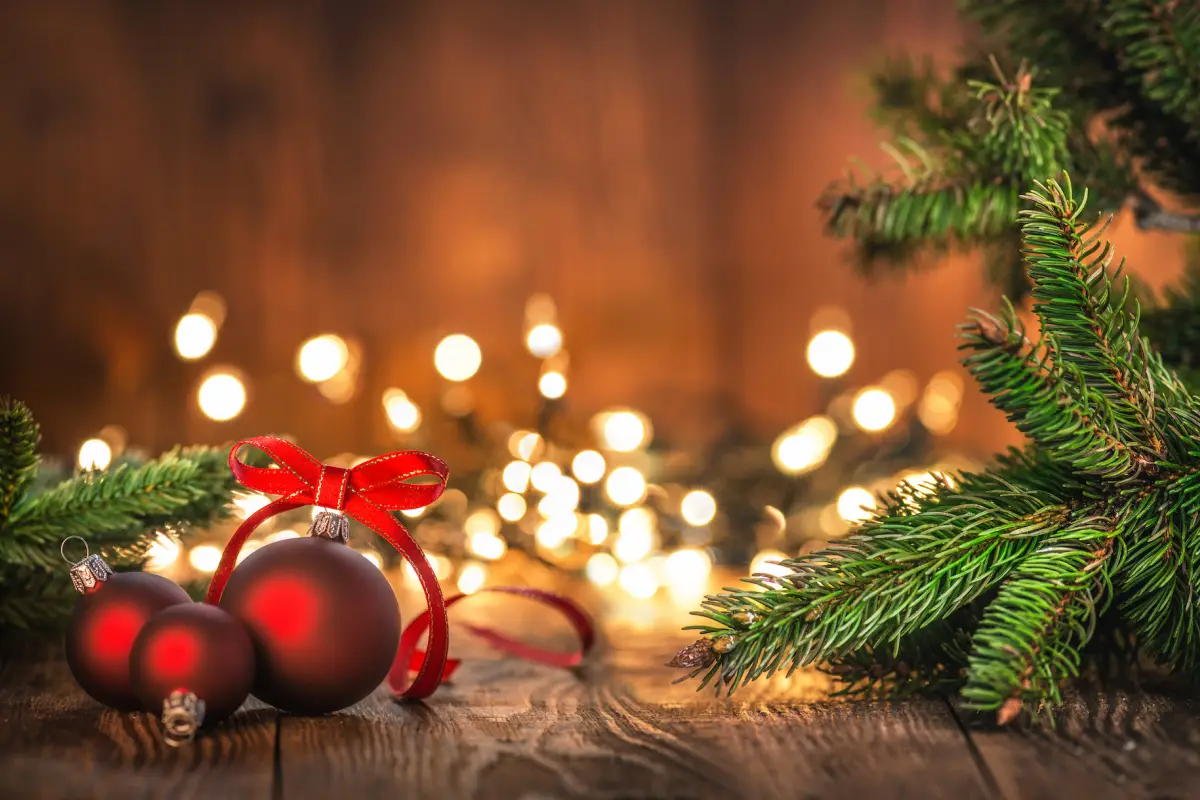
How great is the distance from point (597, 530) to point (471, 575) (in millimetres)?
133

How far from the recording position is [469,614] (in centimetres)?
81

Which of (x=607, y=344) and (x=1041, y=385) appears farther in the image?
(x=607, y=344)

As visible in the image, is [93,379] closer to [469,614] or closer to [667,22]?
[469,614]

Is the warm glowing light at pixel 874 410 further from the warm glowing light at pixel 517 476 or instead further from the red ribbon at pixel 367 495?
the red ribbon at pixel 367 495

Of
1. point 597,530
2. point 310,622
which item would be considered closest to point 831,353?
point 597,530

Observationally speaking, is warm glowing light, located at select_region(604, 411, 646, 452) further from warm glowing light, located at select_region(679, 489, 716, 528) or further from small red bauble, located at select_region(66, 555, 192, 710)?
small red bauble, located at select_region(66, 555, 192, 710)

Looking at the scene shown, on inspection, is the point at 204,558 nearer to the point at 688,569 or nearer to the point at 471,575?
the point at 471,575

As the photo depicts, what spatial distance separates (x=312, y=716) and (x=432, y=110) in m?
1.14

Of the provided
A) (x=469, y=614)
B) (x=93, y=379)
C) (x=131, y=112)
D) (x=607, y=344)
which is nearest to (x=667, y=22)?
(x=607, y=344)

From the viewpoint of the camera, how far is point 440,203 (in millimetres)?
1510

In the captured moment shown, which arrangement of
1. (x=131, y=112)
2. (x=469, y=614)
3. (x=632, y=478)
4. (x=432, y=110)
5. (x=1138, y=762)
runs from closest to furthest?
(x=1138, y=762)
(x=469, y=614)
(x=632, y=478)
(x=131, y=112)
(x=432, y=110)

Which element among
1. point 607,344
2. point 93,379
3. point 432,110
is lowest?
point 607,344

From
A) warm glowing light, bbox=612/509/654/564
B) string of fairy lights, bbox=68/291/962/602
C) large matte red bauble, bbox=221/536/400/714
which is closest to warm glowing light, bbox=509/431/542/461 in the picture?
string of fairy lights, bbox=68/291/962/602

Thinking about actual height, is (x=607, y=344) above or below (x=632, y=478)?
above
